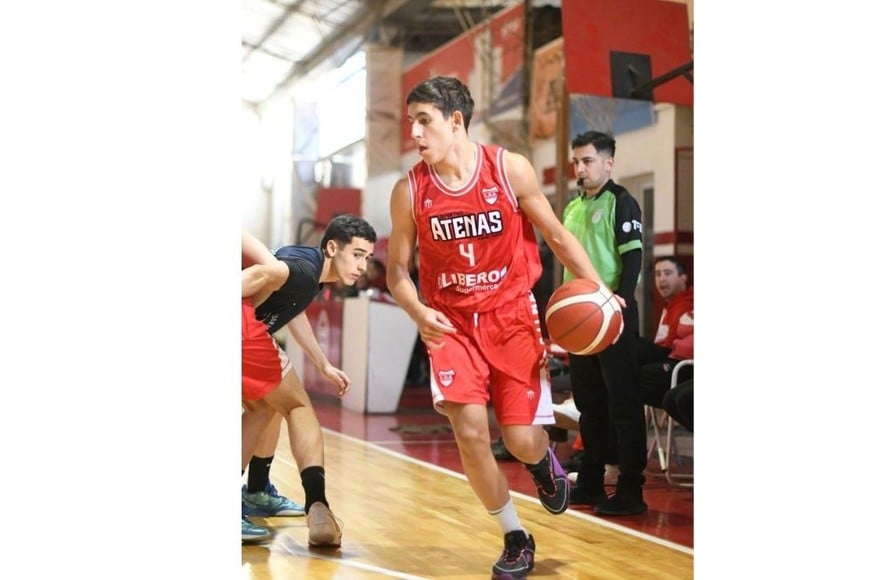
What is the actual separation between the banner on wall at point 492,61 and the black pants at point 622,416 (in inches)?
320

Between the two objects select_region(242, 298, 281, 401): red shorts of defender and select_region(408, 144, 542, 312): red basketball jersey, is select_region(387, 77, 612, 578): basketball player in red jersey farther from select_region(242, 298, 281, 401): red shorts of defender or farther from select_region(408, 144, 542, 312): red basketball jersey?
select_region(242, 298, 281, 401): red shorts of defender

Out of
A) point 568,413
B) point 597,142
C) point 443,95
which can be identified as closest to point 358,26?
point 568,413

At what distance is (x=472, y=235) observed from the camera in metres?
4.04

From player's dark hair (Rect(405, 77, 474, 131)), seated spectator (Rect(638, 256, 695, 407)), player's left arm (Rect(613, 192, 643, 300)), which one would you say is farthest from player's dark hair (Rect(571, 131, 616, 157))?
player's dark hair (Rect(405, 77, 474, 131))

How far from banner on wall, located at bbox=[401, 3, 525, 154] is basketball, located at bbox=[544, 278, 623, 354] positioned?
31.2 ft

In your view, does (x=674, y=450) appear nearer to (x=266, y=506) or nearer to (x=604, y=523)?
(x=604, y=523)

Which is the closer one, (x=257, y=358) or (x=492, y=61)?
(x=257, y=358)

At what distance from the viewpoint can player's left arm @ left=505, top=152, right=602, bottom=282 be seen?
Answer: 4055mm

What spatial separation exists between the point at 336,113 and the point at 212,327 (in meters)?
15.6

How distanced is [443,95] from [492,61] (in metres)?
10.5

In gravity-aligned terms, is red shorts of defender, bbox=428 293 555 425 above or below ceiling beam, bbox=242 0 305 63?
below

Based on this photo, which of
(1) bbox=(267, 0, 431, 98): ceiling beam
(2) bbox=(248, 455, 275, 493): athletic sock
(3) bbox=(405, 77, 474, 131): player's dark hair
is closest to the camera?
(3) bbox=(405, 77, 474, 131): player's dark hair
